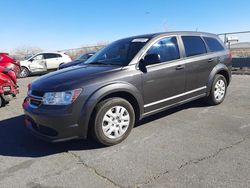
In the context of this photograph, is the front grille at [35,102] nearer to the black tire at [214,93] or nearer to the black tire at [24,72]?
the black tire at [214,93]

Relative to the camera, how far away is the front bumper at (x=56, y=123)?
3875mm

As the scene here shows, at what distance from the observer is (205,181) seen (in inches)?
121

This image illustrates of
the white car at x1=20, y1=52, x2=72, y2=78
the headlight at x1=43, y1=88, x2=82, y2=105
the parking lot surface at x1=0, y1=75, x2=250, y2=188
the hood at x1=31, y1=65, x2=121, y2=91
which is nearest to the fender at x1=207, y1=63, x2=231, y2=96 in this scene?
the parking lot surface at x1=0, y1=75, x2=250, y2=188

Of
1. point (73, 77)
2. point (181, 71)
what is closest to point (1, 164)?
point (73, 77)

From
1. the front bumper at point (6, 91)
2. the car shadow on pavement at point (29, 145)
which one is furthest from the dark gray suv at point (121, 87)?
the front bumper at point (6, 91)

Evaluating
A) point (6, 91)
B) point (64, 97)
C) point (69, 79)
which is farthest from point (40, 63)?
point (64, 97)

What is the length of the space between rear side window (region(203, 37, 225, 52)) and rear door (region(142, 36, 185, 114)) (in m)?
1.21

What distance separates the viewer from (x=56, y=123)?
3.89 meters

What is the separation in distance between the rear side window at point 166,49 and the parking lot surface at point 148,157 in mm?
1278

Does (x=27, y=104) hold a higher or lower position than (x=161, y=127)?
higher

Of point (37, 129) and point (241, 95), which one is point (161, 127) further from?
point (241, 95)

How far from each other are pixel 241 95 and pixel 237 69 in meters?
5.63

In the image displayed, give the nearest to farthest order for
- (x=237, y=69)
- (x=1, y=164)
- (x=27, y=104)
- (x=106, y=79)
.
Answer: (x=1, y=164) < (x=106, y=79) < (x=27, y=104) < (x=237, y=69)

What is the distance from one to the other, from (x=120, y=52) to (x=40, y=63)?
14154 mm
